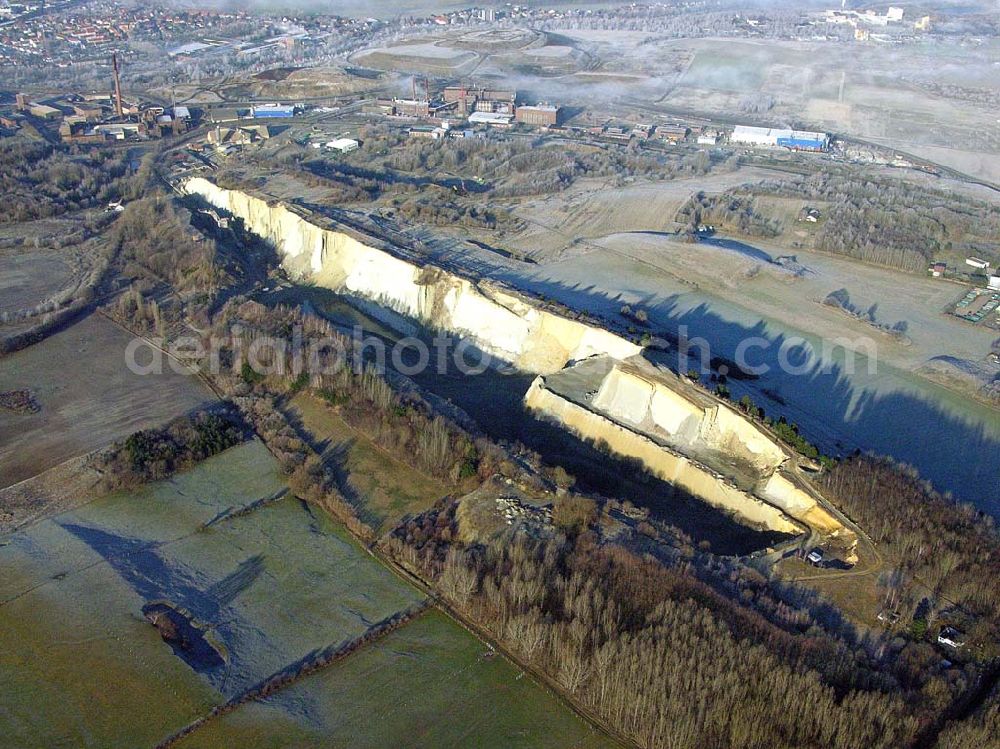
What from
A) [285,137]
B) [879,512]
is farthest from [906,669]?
[285,137]

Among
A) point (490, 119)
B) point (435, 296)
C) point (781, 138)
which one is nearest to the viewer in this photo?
point (435, 296)

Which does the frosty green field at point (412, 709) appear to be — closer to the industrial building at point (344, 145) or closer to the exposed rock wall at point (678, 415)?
the exposed rock wall at point (678, 415)

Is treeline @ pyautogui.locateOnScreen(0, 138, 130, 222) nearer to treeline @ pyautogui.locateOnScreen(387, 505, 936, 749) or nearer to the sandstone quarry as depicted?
the sandstone quarry

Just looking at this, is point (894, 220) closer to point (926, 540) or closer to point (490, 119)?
point (926, 540)

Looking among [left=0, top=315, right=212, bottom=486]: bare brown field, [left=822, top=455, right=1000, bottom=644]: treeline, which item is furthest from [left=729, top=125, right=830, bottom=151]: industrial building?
[left=0, top=315, right=212, bottom=486]: bare brown field

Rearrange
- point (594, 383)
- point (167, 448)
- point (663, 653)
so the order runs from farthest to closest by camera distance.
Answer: point (594, 383) < point (167, 448) < point (663, 653)

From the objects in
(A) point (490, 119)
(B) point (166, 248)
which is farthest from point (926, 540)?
(A) point (490, 119)
